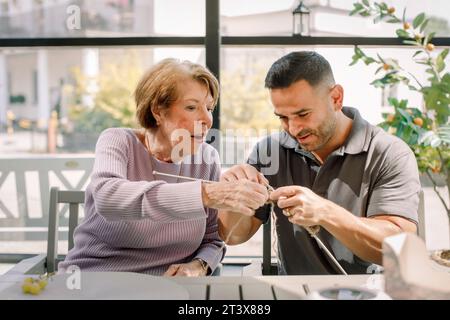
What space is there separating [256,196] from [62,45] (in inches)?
61.8

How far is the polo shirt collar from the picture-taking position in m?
1.57

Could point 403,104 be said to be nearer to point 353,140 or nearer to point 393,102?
point 393,102

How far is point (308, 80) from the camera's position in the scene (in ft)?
5.20

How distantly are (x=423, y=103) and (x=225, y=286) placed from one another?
1.41m

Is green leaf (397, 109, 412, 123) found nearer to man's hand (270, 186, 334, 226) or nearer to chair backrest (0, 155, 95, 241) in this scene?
man's hand (270, 186, 334, 226)

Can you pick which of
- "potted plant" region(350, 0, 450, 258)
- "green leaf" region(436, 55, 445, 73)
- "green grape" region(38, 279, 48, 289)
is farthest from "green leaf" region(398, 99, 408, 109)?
"green grape" region(38, 279, 48, 289)

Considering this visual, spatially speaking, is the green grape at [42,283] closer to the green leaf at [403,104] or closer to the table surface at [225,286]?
the table surface at [225,286]

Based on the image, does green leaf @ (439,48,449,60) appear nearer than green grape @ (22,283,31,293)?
No

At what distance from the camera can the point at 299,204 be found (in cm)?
128

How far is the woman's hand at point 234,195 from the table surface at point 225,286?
0.18 metres

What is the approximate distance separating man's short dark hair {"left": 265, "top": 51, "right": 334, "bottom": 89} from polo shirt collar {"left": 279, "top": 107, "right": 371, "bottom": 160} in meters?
A: 0.16

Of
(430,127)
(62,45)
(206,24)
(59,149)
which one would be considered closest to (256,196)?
(430,127)

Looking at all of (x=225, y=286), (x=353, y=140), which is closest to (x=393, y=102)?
(x=353, y=140)
